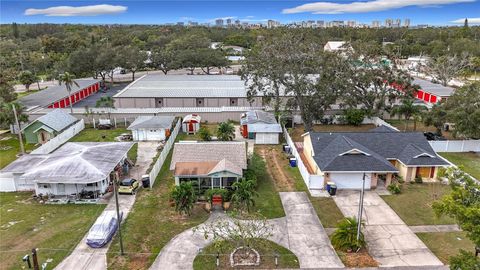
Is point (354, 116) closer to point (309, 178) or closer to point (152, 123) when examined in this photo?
point (309, 178)

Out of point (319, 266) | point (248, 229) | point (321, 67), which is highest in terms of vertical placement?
point (321, 67)

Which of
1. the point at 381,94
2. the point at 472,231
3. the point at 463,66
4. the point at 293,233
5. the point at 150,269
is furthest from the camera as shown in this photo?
the point at 463,66

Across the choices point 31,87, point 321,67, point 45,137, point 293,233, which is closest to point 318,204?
point 293,233

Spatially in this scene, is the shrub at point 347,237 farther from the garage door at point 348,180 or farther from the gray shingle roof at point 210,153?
the gray shingle roof at point 210,153

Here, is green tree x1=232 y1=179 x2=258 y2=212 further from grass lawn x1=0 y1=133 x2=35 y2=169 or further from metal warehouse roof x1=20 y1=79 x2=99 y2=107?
metal warehouse roof x1=20 y1=79 x2=99 y2=107

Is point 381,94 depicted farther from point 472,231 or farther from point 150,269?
point 150,269

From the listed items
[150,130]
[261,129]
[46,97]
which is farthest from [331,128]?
[46,97]
